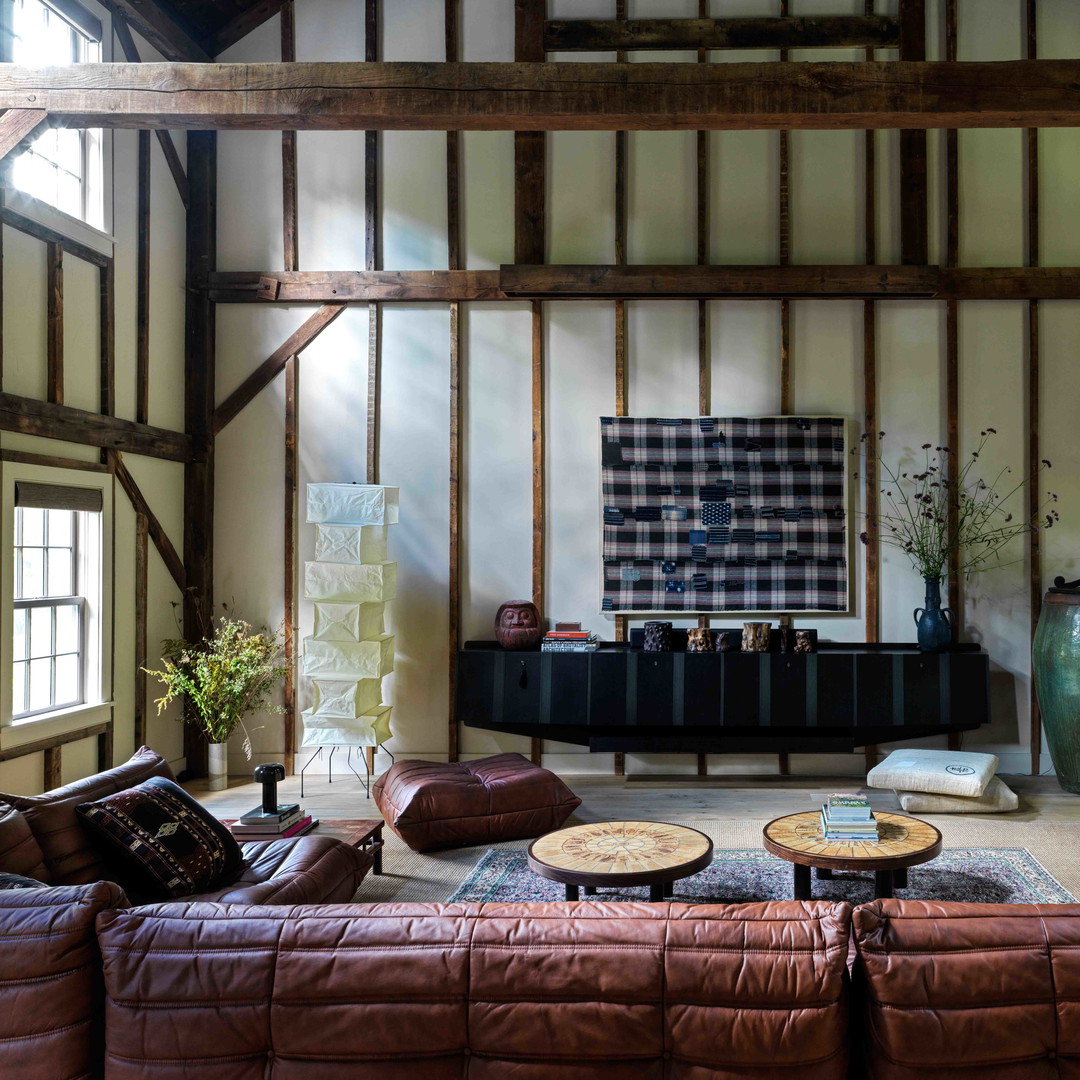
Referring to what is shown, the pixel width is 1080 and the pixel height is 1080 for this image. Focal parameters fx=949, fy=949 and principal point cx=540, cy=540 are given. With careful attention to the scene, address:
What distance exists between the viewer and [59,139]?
17.8ft

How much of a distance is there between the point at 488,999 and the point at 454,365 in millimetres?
5281

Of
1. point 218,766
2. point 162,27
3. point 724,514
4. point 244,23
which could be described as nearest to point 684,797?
point 724,514

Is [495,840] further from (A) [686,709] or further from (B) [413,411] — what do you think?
(B) [413,411]

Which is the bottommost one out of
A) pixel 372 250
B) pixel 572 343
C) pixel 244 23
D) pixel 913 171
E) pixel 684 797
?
pixel 684 797

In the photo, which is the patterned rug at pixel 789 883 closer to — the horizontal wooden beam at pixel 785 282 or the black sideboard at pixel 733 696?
the black sideboard at pixel 733 696

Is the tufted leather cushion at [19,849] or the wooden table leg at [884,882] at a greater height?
the tufted leather cushion at [19,849]

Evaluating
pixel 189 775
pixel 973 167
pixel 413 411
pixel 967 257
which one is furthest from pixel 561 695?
pixel 973 167

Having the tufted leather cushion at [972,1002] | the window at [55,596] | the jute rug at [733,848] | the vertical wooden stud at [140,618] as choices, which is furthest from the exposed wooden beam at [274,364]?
the tufted leather cushion at [972,1002]

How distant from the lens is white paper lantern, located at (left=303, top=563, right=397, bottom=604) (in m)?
5.91

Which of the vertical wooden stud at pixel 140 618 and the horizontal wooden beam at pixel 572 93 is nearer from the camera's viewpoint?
the horizontal wooden beam at pixel 572 93

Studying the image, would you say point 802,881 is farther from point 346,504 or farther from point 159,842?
point 346,504

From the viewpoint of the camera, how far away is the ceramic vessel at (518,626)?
6.28 metres

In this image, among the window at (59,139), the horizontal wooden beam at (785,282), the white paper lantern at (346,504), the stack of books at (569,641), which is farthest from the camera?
the horizontal wooden beam at (785,282)

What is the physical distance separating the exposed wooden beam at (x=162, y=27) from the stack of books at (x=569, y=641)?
4.18 metres
